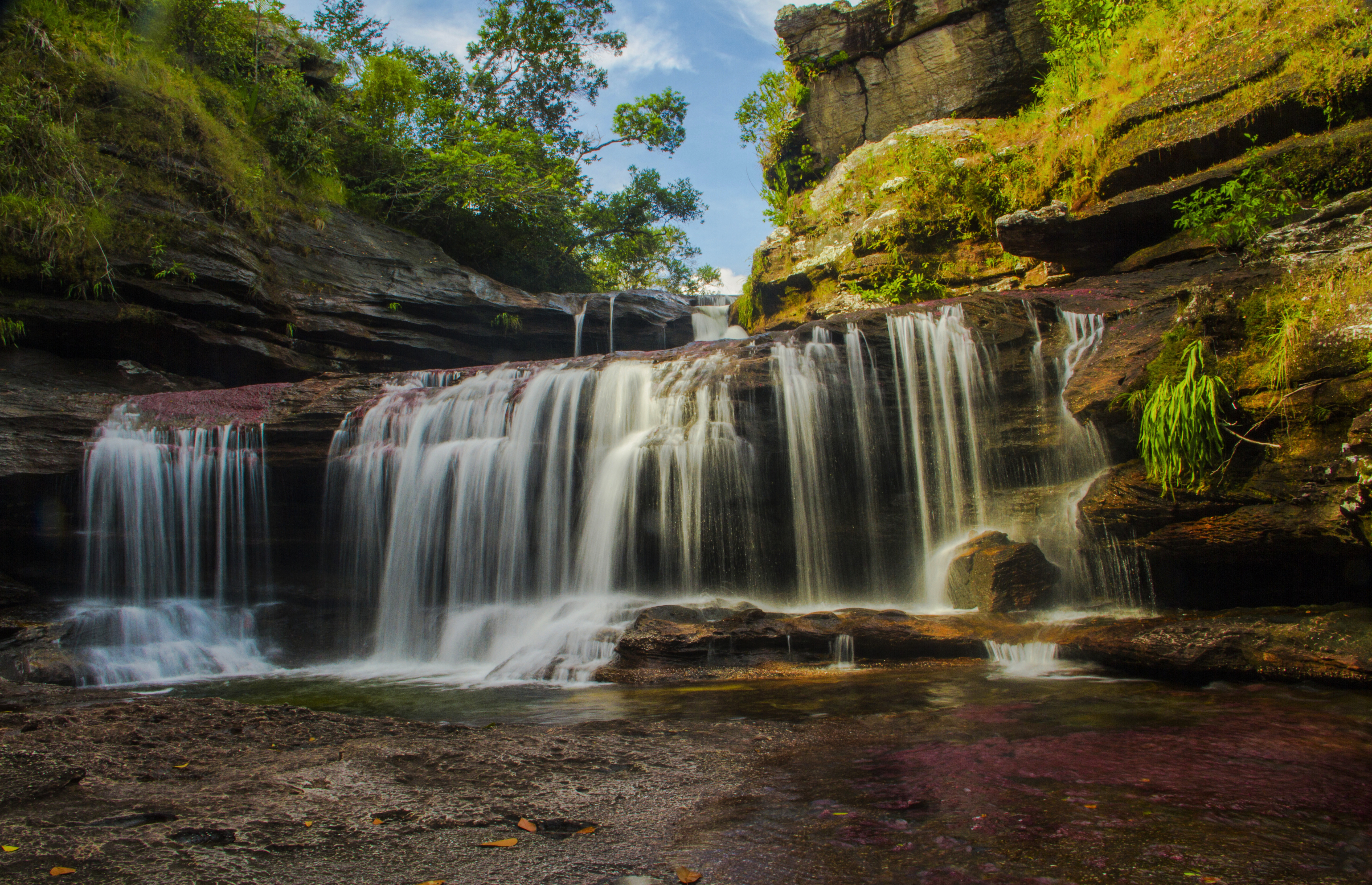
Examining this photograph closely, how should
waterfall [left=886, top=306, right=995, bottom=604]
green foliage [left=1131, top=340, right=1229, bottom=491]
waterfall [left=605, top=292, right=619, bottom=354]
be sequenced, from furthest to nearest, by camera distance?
waterfall [left=605, top=292, right=619, bottom=354] → waterfall [left=886, top=306, right=995, bottom=604] → green foliage [left=1131, top=340, right=1229, bottom=491]

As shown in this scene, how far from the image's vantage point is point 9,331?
10.4 m

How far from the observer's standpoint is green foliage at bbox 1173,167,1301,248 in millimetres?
8445

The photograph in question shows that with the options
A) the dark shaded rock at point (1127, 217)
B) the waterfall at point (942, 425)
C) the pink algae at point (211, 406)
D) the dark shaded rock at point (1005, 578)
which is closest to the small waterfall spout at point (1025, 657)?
the dark shaded rock at point (1005, 578)

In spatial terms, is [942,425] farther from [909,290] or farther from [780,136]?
[780,136]

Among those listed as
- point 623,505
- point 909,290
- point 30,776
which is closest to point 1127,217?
point 909,290

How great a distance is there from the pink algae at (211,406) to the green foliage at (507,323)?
573cm

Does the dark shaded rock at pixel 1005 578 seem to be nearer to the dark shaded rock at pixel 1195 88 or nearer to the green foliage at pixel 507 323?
Answer: the dark shaded rock at pixel 1195 88

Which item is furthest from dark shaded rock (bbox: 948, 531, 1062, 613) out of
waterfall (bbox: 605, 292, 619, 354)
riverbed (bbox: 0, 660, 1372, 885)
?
waterfall (bbox: 605, 292, 619, 354)

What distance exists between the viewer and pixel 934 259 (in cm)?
1420

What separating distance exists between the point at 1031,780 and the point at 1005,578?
489cm

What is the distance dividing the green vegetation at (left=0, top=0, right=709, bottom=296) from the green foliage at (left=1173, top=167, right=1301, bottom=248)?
50.9 ft

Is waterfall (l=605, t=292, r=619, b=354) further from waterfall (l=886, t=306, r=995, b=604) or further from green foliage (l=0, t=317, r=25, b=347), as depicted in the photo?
green foliage (l=0, t=317, r=25, b=347)

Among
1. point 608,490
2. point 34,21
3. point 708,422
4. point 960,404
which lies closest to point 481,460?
point 608,490

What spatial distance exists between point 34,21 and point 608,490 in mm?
13128
